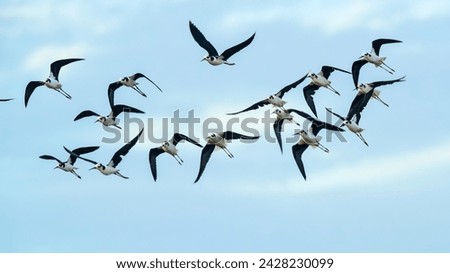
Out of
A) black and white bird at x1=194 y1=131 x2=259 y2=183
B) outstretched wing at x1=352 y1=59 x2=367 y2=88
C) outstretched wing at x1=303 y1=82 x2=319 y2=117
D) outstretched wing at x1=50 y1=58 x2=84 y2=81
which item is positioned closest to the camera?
black and white bird at x1=194 y1=131 x2=259 y2=183

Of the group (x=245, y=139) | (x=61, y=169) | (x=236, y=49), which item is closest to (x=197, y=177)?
(x=245, y=139)

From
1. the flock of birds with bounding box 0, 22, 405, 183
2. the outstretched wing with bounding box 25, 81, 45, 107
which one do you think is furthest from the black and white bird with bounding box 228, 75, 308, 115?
the outstretched wing with bounding box 25, 81, 45, 107

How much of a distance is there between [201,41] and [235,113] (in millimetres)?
2499

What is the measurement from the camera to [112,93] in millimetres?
40812

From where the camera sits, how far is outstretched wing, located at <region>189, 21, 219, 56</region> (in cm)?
3872

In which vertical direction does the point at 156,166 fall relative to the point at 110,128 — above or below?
below

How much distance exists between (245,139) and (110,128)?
7.19 metres

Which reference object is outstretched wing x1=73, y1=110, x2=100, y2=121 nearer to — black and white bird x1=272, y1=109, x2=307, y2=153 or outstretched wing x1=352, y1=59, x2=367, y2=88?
black and white bird x1=272, y1=109, x2=307, y2=153

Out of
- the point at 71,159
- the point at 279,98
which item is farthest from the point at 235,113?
the point at 71,159

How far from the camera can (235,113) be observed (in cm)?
3884

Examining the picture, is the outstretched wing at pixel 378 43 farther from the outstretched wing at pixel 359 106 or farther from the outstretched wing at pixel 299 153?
the outstretched wing at pixel 299 153

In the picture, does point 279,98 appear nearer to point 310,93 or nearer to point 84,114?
point 310,93
